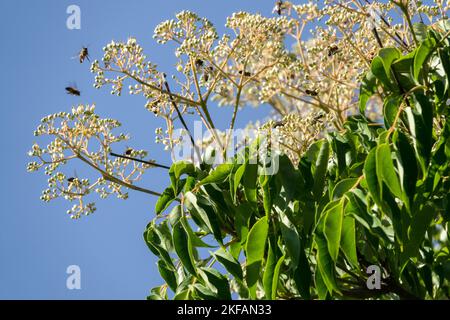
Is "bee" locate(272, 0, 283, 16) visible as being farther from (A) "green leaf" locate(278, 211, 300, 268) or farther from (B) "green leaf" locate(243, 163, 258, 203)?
(A) "green leaf" locate(278, 211, 300, 268)

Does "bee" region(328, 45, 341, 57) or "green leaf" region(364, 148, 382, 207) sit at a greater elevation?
"bee" region(328, 45, 341, 57)

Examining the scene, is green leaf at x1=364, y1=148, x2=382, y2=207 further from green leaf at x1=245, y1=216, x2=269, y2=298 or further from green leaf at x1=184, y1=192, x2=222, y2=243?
green leaf at x1=184, y1=192, x2=222, y2=243

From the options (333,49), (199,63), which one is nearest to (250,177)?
(199,63)

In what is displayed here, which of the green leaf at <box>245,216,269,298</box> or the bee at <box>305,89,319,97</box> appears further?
the bee at <box>305,89,319,97</box>

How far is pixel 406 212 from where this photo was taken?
108 inches

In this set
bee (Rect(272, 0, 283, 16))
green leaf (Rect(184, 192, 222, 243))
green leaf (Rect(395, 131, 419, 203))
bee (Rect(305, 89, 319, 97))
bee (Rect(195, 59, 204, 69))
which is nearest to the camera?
green leaf (Rect(395, 131, 419, 203))

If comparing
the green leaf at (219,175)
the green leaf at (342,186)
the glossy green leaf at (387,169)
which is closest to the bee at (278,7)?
the green leaf at (219,175)

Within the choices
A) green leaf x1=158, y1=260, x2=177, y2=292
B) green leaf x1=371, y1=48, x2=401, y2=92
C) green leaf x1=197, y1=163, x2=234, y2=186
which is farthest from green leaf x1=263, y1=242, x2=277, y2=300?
green leaf x1=371, y1=48, x2=401, y2=92

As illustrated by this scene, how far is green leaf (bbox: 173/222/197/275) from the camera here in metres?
2.94

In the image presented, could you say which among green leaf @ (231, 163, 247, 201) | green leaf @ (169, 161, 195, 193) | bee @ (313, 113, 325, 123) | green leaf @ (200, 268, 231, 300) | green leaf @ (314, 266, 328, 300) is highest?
bee @ (313, 113, 325, 123)

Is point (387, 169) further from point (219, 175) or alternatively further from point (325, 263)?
point (219, 175)

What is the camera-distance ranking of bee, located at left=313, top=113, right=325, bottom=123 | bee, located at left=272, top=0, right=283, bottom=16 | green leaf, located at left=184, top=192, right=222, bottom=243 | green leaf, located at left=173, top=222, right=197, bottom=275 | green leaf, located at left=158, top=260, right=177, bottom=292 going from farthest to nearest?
bee, located at left=272, top=0, right=283, bottom=16
bee, located at left=313, top=113, right=325, bottom=123
green leaf, located at left=158, top=260, right=177, bottom=292
green leaf, located at left=184, top=192, right=222, bottom=243
green leaf, located at left=173, top=222, right=197, bottom=275
